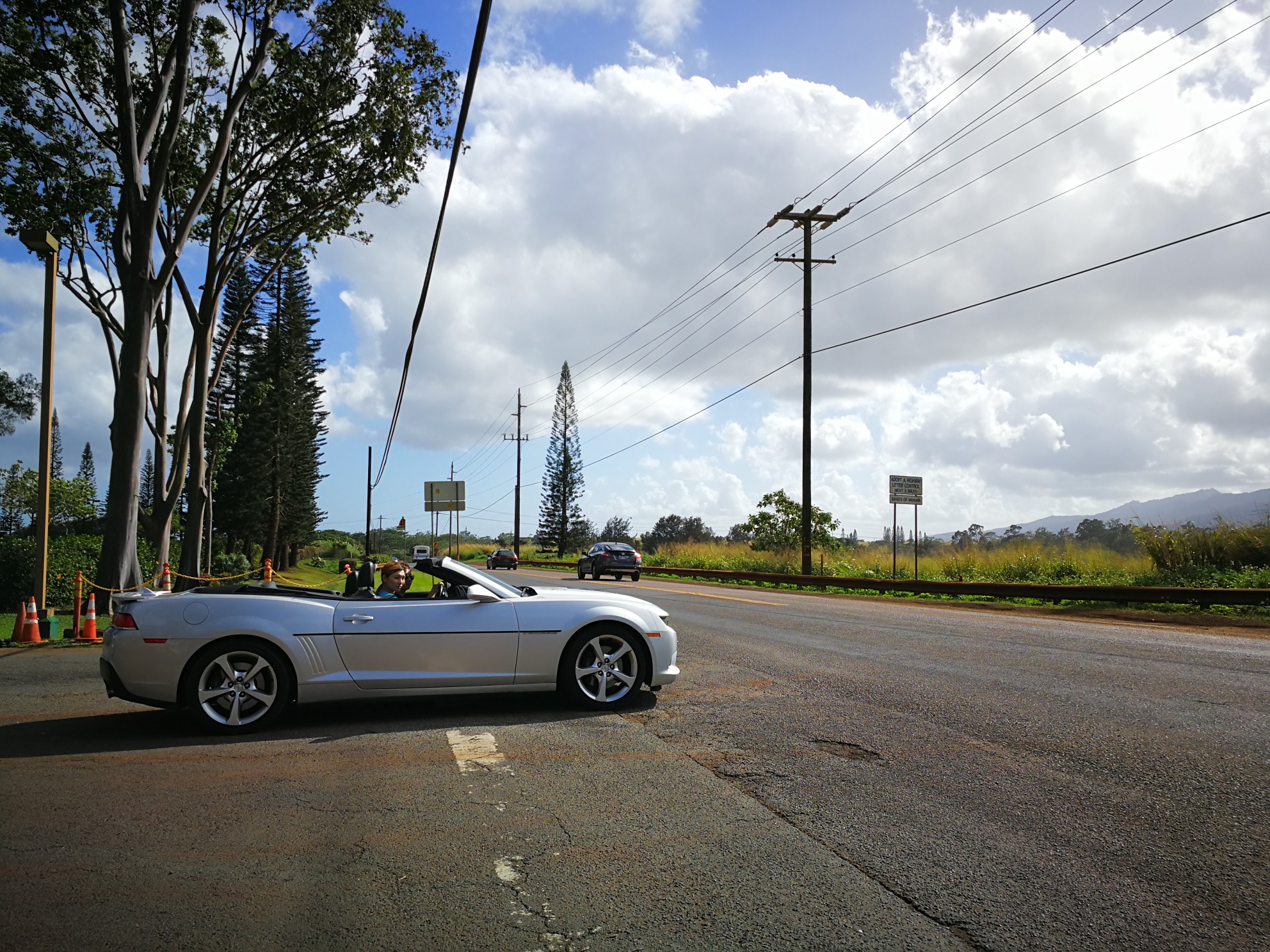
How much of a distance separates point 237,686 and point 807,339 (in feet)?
95.8

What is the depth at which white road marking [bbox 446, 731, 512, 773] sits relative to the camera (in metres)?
5.68

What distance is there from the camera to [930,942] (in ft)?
10.8

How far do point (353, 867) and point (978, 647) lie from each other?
894 centimetres

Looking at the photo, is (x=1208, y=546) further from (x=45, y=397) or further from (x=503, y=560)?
(x=503, y=560)

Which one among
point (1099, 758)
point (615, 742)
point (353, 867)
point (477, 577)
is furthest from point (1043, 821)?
point (477, 577)

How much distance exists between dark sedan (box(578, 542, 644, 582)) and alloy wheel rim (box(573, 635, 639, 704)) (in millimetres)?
30443

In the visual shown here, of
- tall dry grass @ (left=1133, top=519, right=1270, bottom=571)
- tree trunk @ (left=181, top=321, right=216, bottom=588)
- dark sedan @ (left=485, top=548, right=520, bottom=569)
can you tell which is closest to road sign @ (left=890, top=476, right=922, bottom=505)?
tall dry grass @ (left=1133, top=519, right=1270, bottom=571)

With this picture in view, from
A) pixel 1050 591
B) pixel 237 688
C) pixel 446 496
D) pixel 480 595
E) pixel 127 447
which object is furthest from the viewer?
pixel 446 496

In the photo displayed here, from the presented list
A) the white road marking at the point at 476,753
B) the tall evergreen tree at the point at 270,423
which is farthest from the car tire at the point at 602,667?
the tall evergreen tree at the point at 270,423

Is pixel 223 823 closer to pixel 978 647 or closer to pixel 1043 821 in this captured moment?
pixel 1043 821

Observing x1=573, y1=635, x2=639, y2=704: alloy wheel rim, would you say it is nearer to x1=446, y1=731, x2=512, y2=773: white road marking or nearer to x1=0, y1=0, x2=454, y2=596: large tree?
x1=446, y1=731, x2=512, y2=773: white road marking

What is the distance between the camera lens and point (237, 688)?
671cm

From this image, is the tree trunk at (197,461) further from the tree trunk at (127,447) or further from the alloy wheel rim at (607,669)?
the alloy wheel rim at (607,669)

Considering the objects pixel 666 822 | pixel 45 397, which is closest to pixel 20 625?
pixel 45 397
